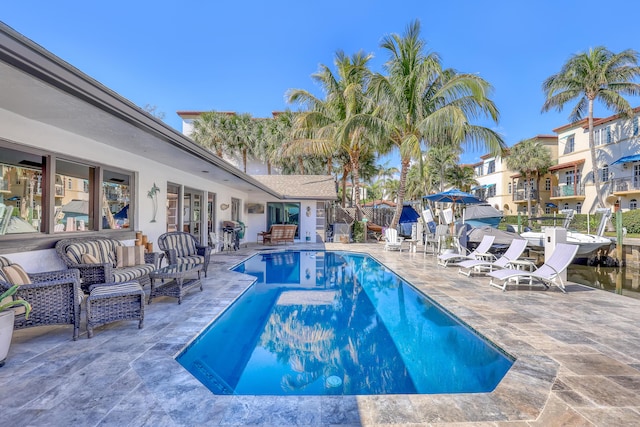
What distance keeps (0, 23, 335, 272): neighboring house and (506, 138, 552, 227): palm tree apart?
1210 inches

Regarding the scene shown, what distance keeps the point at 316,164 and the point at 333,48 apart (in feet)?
31.2

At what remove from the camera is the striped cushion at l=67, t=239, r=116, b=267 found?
4.93 metres

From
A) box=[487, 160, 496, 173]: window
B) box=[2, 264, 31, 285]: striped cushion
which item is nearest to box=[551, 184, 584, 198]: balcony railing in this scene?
box=[487, 160, 496, 173]: window

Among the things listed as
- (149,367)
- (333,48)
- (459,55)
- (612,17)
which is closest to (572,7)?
(612,17)

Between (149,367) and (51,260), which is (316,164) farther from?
(149,367)

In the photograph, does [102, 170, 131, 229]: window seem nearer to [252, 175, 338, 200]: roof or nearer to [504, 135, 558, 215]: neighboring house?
[252, 175, 338, 200]: roof

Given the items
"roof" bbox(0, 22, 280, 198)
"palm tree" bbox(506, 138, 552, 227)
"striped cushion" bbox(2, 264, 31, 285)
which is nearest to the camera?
"roof" bbox(0, 22, 280, 198)

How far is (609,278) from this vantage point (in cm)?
1027

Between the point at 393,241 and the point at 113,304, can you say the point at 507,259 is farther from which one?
the point at 113,304

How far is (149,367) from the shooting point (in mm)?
3102

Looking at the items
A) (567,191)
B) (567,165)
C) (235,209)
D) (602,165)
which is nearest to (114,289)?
(235,209)

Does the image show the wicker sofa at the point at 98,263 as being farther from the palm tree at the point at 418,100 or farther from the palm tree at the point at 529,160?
the palm tree at the point at 529,160

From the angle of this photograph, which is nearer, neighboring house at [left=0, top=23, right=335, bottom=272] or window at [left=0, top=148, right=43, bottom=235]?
neighboring house at [left=0, top=23, right=335, bottom=272]

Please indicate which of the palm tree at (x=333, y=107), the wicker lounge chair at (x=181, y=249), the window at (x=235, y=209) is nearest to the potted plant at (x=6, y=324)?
the wicker lounge chair at (x=181, y=249)
